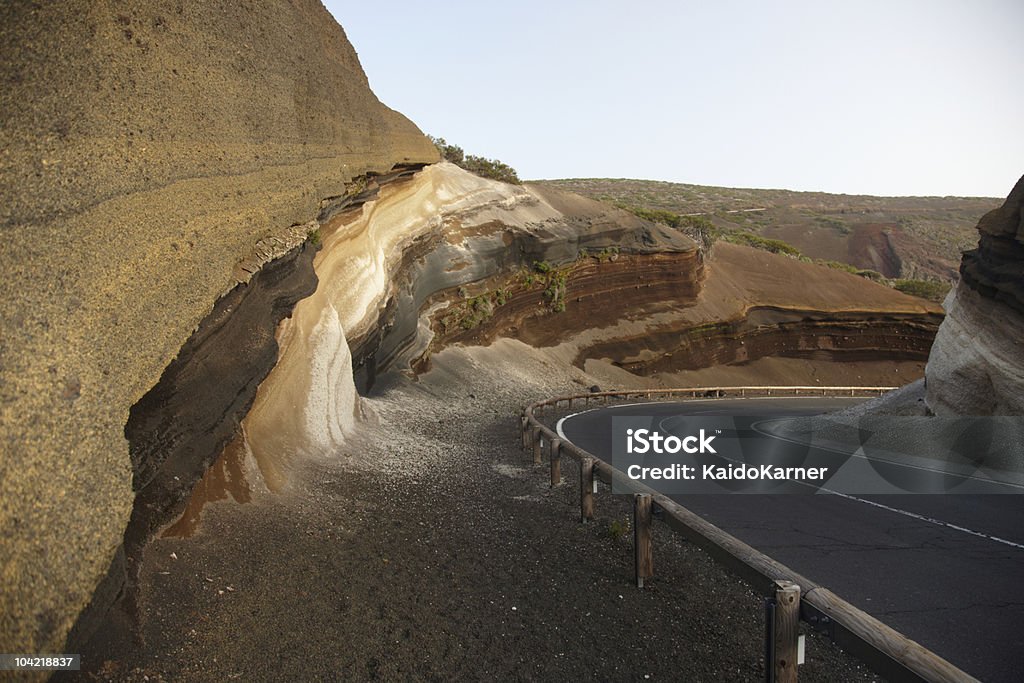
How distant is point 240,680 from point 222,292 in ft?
11.6

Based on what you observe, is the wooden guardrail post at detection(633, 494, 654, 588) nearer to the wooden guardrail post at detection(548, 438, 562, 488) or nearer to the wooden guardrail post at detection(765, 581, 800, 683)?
the wooden guardrail post at detection(765, 581, 800, 683)

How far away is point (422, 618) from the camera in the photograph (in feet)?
19.5

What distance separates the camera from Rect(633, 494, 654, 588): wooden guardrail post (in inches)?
260

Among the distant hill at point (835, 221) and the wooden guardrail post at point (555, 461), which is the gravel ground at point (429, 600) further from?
the distant hill at point (835, 221)

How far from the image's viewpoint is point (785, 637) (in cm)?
418

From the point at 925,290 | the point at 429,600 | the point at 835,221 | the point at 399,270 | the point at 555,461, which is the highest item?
the point at 835,221

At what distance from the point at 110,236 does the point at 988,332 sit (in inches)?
600

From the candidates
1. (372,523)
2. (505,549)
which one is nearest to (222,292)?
(372,523)

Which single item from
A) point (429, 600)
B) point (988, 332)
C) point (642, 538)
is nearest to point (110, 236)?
point (429, 600)

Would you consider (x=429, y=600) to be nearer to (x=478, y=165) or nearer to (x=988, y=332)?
Result: (x=988, y=332)

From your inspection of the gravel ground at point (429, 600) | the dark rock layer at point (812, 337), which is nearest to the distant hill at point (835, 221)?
the dark rock layer at point (812, 337)

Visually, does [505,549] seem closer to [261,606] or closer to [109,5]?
[261,606]

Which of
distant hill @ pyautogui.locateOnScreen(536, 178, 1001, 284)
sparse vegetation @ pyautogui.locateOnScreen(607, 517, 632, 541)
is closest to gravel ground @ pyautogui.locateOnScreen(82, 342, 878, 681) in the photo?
sparse vegetation @ pyautogui.locateOnScreen(607, 517, 632, 541)

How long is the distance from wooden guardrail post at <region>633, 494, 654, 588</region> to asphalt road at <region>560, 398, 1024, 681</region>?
149 centimetres
